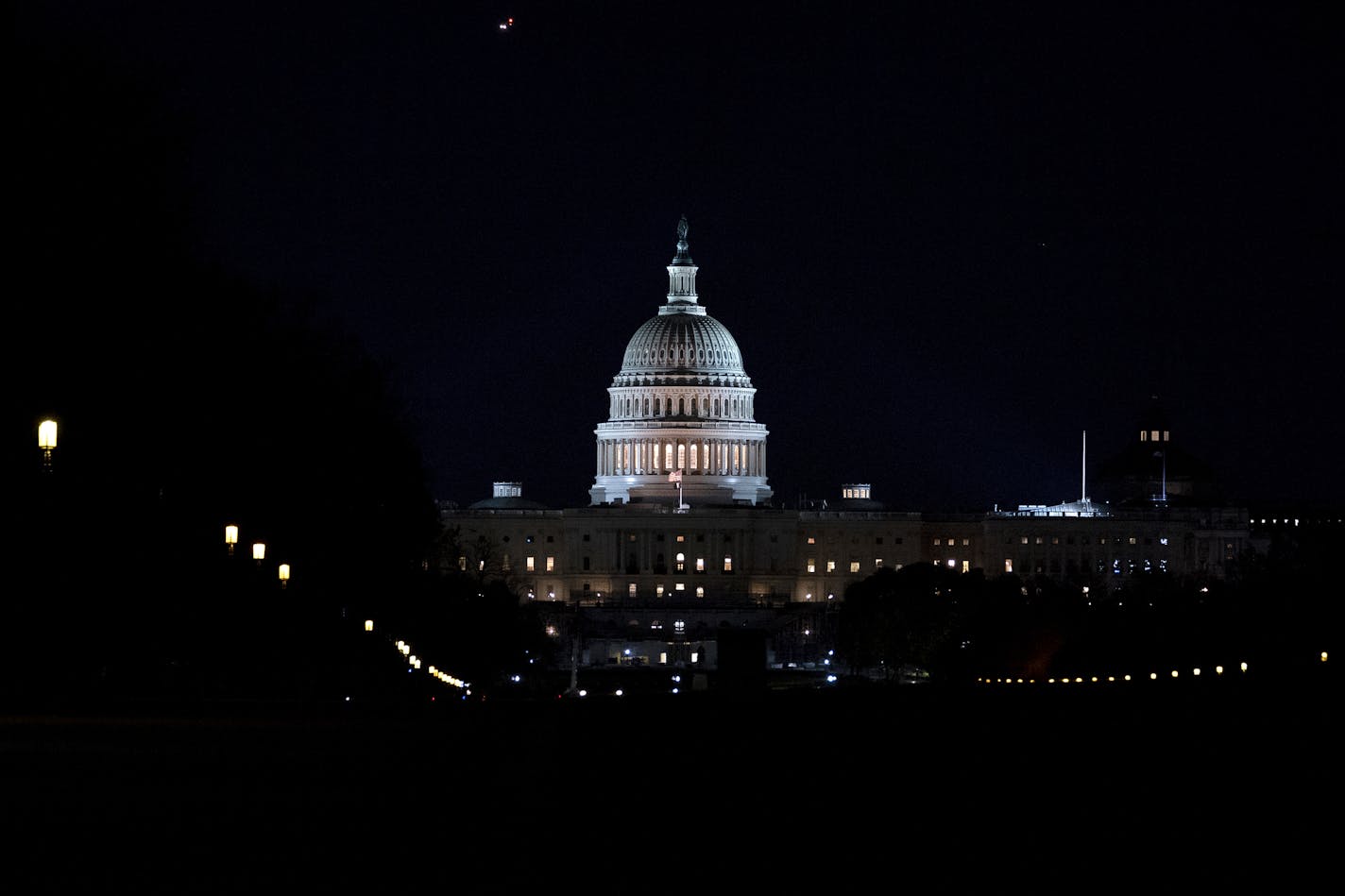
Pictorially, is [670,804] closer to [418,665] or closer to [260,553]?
[260,553]

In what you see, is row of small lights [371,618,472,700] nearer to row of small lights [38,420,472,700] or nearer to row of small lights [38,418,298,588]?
row of small lights [38,420,472,700]

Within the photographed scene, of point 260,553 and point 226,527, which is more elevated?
point 226,527

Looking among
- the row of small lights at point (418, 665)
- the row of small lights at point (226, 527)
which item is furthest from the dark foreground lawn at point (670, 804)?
the row of small lights at point (418, 665)

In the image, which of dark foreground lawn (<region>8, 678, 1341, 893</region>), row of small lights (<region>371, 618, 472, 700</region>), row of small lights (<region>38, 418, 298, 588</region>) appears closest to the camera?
dark foreground lawn (<region>8, 678, 1341, 893</region>)

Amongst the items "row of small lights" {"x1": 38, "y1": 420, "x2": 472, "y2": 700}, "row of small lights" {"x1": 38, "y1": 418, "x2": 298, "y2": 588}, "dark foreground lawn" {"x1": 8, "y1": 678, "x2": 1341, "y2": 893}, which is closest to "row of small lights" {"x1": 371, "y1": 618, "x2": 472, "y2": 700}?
"row of small lights" {"x1": 38, "y1": 420, "x2": 472, "y2": 700}

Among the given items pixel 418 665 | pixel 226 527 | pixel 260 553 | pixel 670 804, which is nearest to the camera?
pixel 670 804

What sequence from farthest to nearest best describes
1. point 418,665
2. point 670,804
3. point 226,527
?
1. point 418,665
2. point 226,527
3. point 670,804

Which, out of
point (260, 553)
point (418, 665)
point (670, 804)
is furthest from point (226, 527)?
point (418, 665)

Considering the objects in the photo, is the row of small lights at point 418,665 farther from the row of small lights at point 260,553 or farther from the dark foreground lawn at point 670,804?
the dark foreground lawn at point 670,804

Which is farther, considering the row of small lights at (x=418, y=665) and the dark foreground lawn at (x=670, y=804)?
the row of small lights at (x=418, y=665)

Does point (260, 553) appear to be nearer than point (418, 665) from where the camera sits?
Yes

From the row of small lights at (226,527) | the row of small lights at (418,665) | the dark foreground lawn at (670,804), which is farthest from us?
the row of small lights at (418,665)

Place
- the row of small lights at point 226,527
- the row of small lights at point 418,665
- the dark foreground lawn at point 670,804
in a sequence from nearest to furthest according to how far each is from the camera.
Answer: the dark foreground lawn at point 670,804 → the row of small lights at point 226,527 → the row of small lights at point 418,665

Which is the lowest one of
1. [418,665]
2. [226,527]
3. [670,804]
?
[670,804]
